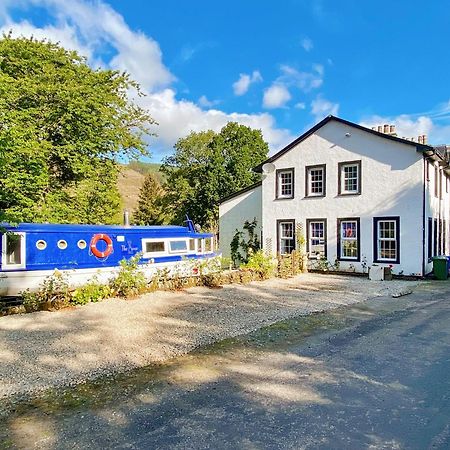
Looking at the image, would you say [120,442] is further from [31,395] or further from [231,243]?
[231,243]

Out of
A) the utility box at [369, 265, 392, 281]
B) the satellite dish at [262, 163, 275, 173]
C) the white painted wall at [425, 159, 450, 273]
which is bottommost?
the utility box at [369, 265, 392, 281]

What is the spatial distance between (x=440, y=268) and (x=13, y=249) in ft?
54.4

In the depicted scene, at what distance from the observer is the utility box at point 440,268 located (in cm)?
1708

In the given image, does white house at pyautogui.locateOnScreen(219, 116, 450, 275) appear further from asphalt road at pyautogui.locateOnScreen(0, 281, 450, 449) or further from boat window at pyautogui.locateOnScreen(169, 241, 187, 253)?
asphalt road at pyautogui.locateOnScreen(0, 281, 450, 449)

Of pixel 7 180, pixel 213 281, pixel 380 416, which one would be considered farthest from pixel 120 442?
pixel 7 180

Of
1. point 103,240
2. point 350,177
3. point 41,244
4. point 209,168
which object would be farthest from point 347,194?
point 209,168

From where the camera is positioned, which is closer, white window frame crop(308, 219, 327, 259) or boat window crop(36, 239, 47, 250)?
boat window crop(36, 239, 47, 250)

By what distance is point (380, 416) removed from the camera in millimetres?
4359

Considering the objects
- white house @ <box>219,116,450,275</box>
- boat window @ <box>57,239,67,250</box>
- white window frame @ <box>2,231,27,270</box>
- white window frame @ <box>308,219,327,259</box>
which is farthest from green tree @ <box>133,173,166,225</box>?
white window frame @ <box>2,231,27,270</box>

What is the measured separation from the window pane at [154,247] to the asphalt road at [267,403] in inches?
341

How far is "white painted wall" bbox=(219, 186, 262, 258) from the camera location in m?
23.9

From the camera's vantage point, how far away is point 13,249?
11883 millimetres

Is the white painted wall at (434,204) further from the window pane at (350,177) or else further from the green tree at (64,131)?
the green tree at (64,131)

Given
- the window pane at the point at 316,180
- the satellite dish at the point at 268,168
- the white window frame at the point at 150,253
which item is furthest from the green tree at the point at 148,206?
the white window frame at the point at 150,253
